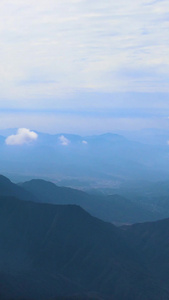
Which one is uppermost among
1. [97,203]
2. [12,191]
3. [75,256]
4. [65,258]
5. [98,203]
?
[98,203]

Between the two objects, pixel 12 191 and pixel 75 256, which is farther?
pixel 12 191

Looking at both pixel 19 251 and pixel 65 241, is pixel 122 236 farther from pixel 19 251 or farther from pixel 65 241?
pixel 19 251

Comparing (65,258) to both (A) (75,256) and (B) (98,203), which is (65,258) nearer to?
(A) (75,256)

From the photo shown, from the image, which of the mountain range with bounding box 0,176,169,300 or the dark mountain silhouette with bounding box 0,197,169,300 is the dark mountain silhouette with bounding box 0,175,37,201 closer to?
the dark mountain silhouette with bounding box 0,197,169,300

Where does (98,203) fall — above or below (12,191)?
above

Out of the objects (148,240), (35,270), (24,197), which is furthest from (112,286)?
(24,197)

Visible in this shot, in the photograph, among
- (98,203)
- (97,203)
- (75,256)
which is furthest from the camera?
(98,203)

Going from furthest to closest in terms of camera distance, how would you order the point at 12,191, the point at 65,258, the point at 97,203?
the point at 97,203 → the point at 12,191 → the point at 65,258

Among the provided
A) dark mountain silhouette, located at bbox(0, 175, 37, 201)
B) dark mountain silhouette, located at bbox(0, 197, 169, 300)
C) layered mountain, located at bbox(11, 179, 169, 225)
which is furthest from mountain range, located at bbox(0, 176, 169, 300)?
layered mountain, located at bbox(11, 179, 169, 225)

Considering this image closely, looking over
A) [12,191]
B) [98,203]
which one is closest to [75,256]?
[12,191]
